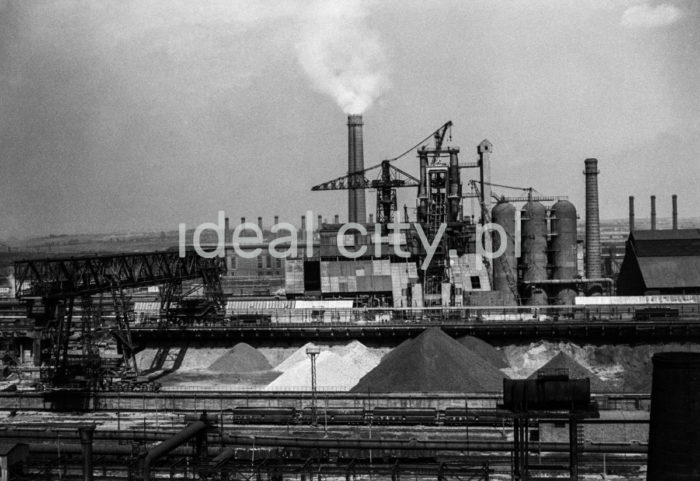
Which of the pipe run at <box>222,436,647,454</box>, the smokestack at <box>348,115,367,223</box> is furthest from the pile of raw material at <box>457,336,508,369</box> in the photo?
the smokestack at <box>348,115,367,223</box>

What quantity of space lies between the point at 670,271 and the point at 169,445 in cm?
4944

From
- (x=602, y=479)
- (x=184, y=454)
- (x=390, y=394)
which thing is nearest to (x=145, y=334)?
(x=390, y=394)

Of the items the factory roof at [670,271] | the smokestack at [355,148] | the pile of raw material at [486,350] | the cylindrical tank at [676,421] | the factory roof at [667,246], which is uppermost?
the smokestack at [355,148]

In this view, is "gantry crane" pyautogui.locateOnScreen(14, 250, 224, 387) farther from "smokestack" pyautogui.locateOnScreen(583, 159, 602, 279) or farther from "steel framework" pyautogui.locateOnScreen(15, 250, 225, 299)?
"smokestack" pyautogui.locateOnScreen(583, 159, 602, 279)

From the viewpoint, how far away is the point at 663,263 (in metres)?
66.9

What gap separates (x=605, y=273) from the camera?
357 ft

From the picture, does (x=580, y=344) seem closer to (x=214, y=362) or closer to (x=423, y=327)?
(x=423, y=327)

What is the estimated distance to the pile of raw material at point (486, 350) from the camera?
52.6 metres

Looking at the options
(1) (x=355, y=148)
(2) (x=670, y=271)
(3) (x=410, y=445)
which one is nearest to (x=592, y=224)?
(2) (x=670, y=271)

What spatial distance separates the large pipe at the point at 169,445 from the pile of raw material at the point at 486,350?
2817 cm

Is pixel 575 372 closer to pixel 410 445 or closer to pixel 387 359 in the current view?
pixel 387 359

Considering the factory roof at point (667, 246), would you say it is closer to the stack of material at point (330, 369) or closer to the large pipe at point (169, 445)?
the stack of material at point (330, 369)

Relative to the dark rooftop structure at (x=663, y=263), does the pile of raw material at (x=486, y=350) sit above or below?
below

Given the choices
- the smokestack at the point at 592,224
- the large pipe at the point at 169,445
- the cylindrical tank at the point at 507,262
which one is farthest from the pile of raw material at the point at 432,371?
the smokestack at the point at 592,224
